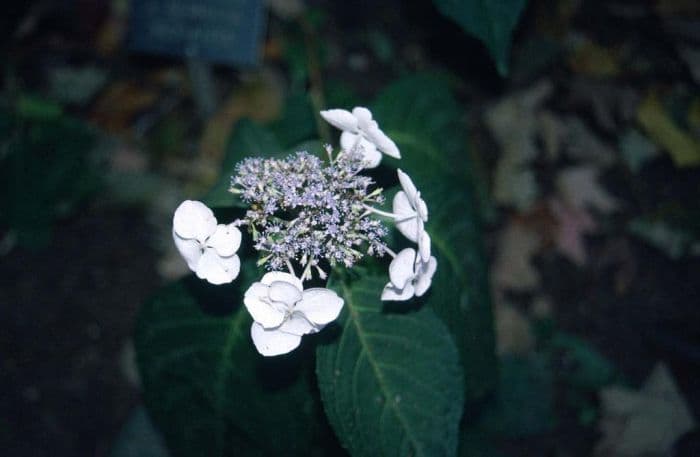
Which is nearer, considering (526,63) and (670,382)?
(670,382)

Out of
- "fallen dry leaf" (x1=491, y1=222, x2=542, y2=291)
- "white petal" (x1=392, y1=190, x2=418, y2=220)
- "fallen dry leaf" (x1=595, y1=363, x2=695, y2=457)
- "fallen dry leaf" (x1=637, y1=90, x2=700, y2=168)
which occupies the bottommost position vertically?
"fallen dry leaf" (x1=595, y1=363, x2=695, y2=457)

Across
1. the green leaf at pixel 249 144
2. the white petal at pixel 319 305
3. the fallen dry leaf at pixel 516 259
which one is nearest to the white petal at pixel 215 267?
the white petal at pixel 319 305

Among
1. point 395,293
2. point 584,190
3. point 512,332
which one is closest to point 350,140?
point 395,293

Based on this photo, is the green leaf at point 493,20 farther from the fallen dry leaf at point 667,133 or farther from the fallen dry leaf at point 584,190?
the fallen dry leaf at point 667,133

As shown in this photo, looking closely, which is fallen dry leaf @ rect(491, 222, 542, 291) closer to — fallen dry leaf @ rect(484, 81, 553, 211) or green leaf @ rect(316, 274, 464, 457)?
fallen dry leaf @ rect(484, 81, 553, 211)

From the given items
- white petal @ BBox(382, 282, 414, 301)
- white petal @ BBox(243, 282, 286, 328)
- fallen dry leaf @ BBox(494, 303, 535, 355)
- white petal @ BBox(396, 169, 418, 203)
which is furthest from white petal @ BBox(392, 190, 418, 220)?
fallen dry leaf @ BBox(494, 303, 535, 355)

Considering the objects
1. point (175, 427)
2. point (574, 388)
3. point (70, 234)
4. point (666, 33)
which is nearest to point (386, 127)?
point (175, 427)

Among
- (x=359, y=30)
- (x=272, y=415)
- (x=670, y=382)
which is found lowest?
(x=670, y=382)

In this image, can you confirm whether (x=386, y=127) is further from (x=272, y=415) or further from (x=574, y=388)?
(x=574, y=388)
